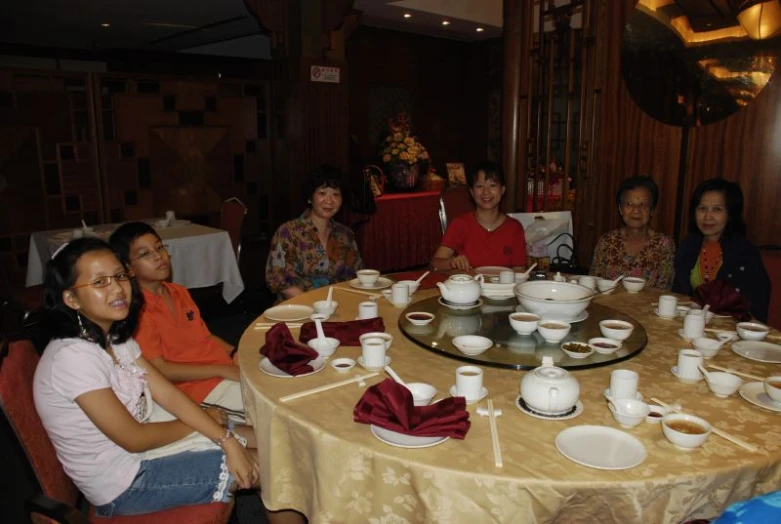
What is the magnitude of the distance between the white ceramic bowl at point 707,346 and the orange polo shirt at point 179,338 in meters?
1.58

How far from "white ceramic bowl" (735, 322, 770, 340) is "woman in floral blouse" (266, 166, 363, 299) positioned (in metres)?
1.80

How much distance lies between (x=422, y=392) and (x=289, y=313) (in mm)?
863

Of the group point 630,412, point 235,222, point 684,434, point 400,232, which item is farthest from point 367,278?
point 400,232

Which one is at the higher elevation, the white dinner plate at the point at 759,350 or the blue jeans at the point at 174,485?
the white dinner plate at the point at 759,350

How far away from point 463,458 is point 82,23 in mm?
8906

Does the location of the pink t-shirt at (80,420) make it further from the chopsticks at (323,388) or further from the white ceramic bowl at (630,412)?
the white ceramic bowl at (630,412)

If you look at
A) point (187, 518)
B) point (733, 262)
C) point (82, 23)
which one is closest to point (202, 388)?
point (187, 518)

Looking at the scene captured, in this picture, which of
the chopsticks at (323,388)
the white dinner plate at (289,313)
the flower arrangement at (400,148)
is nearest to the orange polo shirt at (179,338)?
the white dinner plate at (289,313)

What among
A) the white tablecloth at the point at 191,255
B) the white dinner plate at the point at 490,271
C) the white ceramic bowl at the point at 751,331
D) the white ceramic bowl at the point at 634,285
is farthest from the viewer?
the white tablecloth at the point at 191,255

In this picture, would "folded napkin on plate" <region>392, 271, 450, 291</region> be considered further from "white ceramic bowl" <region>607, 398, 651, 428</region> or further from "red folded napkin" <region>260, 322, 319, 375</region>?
"white ceramic bowl" <region>607, 398, 651, 428</region>

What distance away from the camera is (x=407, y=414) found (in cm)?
127

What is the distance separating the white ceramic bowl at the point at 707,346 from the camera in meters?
1.71

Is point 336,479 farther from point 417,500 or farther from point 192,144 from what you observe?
point 192,144

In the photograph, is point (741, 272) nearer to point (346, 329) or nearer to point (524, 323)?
point (524, 323)
